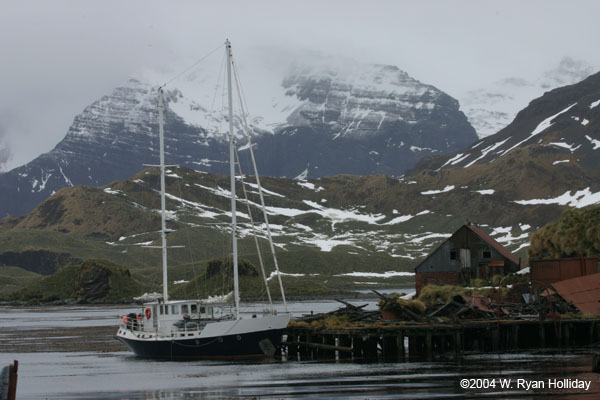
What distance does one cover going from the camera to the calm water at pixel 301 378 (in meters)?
38.7

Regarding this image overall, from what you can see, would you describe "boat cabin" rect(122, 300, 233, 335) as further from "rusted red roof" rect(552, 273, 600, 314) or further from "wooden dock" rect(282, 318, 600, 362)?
"rusted red roof" rect(552, 273, 600, 314)

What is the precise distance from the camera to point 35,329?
9619 centimetres

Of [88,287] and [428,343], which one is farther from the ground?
[88,287]

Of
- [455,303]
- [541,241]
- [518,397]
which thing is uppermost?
[541,241]

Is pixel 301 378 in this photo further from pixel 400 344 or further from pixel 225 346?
pixel 225 346

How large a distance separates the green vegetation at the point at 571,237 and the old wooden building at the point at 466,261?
695 cm

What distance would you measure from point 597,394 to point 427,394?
6.61 meters

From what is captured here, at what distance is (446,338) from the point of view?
54.3m

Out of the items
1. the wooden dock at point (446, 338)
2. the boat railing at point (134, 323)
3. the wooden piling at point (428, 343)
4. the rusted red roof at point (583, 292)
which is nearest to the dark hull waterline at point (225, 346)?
the wooden dock at point (446, 338)

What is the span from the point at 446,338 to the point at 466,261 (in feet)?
131

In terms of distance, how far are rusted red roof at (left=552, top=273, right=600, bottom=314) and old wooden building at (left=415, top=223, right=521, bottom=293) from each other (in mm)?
28623

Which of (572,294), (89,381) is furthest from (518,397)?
(572,294)

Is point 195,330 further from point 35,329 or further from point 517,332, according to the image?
point 35,329

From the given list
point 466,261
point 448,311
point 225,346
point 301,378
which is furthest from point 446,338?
point 466,261
